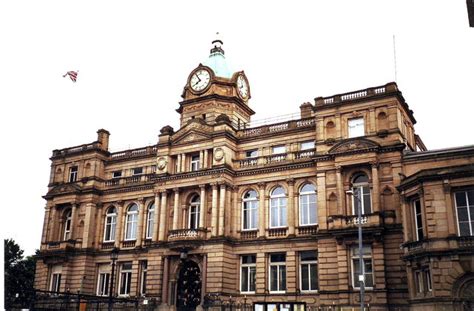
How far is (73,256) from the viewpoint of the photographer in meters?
51.8

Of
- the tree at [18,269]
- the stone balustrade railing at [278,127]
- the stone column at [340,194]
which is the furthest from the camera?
the tree at [18,269]

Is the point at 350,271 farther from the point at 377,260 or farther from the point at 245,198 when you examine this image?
the point at 245,198

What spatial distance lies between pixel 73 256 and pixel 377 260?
3107 centimetres

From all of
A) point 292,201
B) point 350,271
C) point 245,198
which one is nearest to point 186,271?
point 245,198

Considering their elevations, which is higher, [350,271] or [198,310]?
[350,271]

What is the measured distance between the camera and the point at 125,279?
50219mm

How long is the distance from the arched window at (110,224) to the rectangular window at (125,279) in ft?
11.7

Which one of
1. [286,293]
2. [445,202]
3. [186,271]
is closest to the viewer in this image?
[445,202]

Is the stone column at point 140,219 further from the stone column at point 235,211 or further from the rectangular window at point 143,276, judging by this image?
the stone column at point 235,211

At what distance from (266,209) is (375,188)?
997cm

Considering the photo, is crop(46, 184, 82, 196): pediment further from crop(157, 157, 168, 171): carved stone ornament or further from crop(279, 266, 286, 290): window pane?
crop(279, 266, 286, 290): window pane

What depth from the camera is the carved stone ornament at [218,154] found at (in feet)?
149

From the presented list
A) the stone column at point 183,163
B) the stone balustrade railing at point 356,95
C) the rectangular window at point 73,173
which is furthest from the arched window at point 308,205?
the rectangular window at point 73,173

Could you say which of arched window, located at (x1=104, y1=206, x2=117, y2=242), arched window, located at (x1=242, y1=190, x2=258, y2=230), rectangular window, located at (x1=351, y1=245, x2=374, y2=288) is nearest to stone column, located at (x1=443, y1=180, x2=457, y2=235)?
rectangular window, located at (x1=351, y1=245, x2=374, y2=288)
